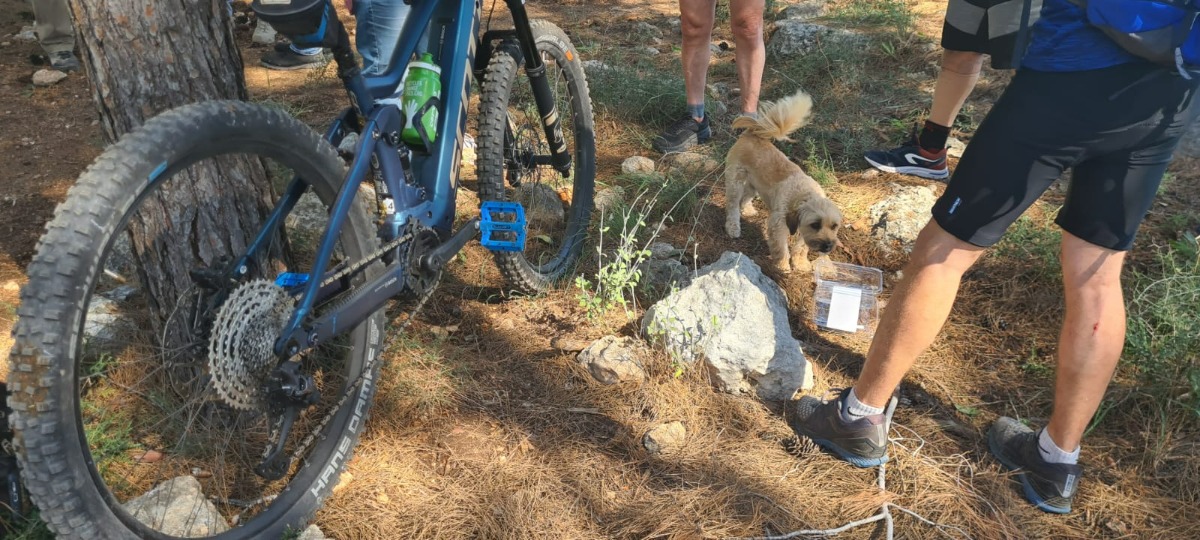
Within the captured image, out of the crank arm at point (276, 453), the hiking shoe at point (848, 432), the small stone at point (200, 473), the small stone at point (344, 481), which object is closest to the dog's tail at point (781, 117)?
the hiking shoe at point (848, 432)

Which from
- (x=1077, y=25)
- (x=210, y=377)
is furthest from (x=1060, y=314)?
(x=210, y=377)

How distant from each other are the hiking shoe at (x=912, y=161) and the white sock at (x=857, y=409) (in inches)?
88.5

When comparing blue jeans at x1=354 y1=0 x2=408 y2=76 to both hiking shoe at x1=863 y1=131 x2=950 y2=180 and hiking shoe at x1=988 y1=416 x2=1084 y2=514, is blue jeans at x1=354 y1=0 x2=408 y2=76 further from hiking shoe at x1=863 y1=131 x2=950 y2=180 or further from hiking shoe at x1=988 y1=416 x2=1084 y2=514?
hiking shoe at x1=863 y1=131 x2=950 y2=180

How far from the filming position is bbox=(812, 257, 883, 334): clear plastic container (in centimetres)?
324

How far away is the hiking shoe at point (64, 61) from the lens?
17.9ft

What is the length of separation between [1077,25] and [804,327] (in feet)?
5.50

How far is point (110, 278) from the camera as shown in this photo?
3.00 metres

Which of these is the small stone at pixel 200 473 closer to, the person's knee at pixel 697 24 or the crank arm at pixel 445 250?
the crank arm at pixel 445 250

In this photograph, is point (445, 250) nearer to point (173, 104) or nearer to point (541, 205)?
point (173, 104)

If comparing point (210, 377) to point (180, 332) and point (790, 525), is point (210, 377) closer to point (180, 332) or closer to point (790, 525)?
Answer: point (180, 332)

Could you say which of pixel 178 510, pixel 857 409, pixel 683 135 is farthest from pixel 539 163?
pixel 178 510

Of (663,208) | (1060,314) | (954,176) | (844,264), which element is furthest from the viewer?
(663,208)

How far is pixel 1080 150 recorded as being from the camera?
201 centimetres

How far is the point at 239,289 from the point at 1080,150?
2.26 m
